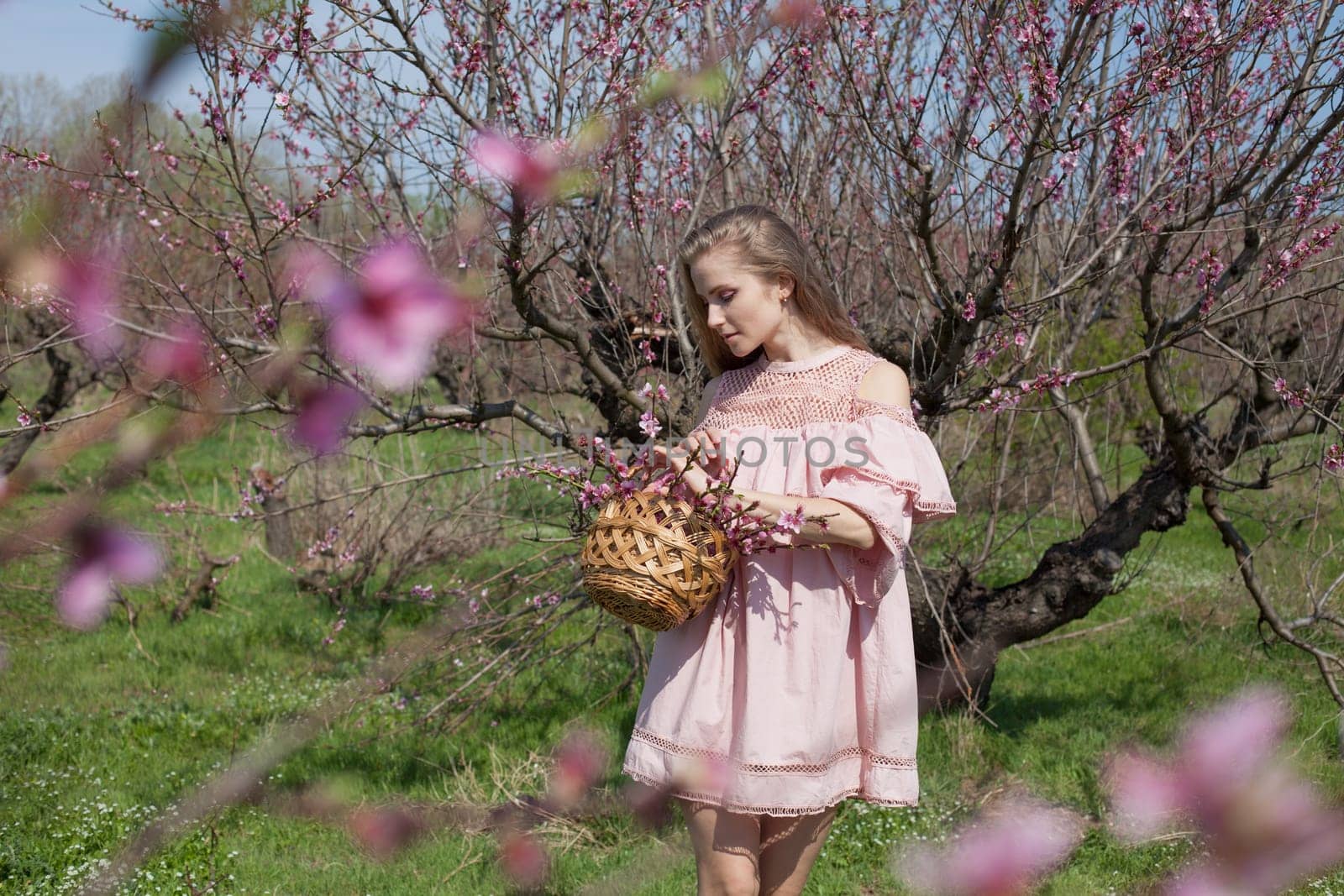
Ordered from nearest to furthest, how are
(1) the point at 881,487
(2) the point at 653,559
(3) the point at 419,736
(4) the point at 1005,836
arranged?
1. (2) the point at 653,559
2. (1) the point at 881,487
3. (4) the point at 1005,836
4. (3) the point at 419,736

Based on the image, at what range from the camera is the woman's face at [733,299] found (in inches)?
80.4

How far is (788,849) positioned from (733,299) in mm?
1058

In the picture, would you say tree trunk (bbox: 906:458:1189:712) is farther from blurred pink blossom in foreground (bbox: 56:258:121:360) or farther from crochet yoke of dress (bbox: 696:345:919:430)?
blurred pink blossom in foreground (bbox: 56:258:121:360)

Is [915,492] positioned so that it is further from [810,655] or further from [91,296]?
[91,296]

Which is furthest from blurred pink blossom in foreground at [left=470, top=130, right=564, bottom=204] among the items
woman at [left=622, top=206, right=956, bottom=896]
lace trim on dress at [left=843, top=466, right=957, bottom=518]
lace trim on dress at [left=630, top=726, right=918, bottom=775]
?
lace trim on dress at [left=630, top=726, right=918, bottom=775]

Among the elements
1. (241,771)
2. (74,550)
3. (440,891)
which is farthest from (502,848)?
(74,550)

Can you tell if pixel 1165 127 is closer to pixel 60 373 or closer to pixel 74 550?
pixel 74 550

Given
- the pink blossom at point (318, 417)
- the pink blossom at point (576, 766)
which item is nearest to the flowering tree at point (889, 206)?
the pink blossom at point (576, 766)

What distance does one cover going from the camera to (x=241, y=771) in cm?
116

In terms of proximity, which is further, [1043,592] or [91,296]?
[1043,592]

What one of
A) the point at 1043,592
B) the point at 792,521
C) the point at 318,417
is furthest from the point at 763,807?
the point at 1043,592

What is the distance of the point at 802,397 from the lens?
84.5 inches

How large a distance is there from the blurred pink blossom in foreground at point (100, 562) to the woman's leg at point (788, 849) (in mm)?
1388

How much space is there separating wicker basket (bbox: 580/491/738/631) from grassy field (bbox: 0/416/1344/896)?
77 centimetres
